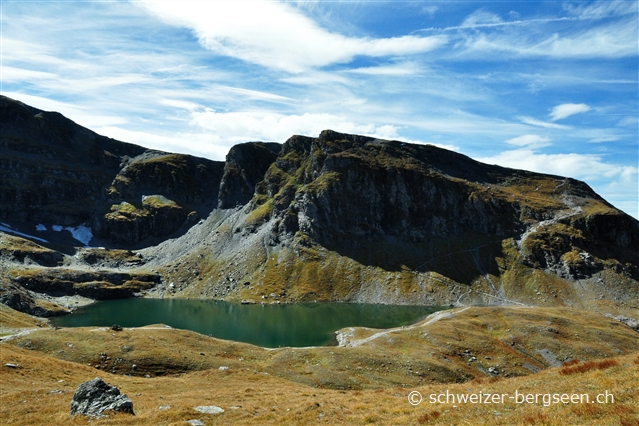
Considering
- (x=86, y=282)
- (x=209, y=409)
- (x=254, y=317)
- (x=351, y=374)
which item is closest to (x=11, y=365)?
(x=209, y=409)

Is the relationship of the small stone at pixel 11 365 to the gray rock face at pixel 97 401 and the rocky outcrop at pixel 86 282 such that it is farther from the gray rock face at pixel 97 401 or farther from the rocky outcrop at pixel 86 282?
the rocky outcrop at pixel 86 282

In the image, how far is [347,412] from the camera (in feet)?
81.1

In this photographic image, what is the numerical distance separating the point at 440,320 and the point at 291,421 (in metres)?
79.9

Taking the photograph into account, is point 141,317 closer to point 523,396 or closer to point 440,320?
point 440,320

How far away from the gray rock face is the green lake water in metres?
66.5

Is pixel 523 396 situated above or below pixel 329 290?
above

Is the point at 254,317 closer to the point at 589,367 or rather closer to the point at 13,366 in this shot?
the point at 13,366

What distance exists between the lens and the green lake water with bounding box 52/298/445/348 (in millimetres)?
103738

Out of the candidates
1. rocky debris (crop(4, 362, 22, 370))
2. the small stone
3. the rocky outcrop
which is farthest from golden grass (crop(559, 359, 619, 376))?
the rocky outcrop

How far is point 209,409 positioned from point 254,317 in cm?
10892

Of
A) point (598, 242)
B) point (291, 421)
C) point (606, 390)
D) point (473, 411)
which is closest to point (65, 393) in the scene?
point (291, 421)

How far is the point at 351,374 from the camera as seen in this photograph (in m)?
59.3

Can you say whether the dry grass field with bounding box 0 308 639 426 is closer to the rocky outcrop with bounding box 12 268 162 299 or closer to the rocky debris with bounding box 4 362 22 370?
the rocky debris with bounding box 4 362 22 370

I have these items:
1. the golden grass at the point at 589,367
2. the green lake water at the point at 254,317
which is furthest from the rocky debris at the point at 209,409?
the green lake water at the point at 254,317
